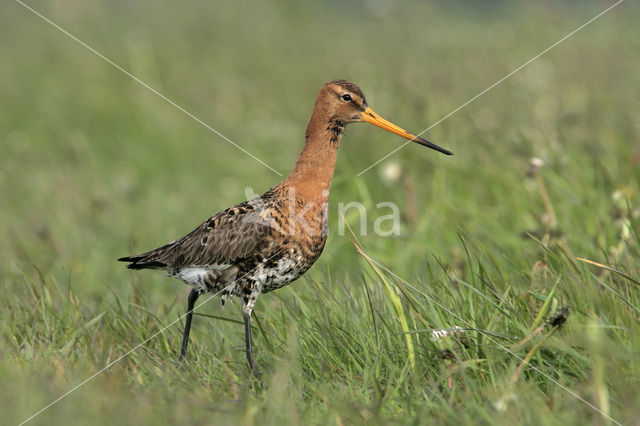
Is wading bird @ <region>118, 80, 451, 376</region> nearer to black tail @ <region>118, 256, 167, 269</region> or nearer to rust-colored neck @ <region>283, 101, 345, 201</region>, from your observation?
rust-colored neck @ <region>283, 101, 345, 201</region>

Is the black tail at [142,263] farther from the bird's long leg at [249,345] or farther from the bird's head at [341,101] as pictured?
the bird's head at [341,101]

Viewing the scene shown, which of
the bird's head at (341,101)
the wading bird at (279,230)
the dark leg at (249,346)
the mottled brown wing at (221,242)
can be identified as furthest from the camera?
the bird's head at (341,101)

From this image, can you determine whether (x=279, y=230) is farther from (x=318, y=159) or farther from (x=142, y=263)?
(x=142, y=263)

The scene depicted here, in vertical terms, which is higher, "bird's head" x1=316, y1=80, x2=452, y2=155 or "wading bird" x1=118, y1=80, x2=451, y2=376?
"bird's head" x1=316, y1=80, x2=452, y2=155

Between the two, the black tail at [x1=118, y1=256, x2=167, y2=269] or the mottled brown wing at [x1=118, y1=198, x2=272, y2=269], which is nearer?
the mottled brown wing at [x1=118, y1=198, x2=272, y2=269]

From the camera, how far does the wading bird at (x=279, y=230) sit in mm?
4301

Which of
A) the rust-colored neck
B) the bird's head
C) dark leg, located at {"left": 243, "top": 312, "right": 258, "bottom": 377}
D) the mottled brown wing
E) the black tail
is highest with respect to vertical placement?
the bird's head

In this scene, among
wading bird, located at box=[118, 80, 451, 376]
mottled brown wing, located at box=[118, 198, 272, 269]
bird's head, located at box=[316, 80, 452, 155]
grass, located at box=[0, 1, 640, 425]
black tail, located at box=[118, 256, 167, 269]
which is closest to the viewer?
grass, located at box=[0, 1, 640, 425]

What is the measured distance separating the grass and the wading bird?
0.87 ft

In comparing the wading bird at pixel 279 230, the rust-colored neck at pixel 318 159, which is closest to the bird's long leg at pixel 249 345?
the wading bird at pixel 279 230

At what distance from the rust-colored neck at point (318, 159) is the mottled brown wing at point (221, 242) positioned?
245mm

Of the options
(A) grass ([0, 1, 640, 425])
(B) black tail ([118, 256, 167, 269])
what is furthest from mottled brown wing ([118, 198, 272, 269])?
(A) grass ([0, 1, 640, 425])

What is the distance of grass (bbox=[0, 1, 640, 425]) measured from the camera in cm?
358

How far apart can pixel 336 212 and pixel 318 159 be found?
228 cm
